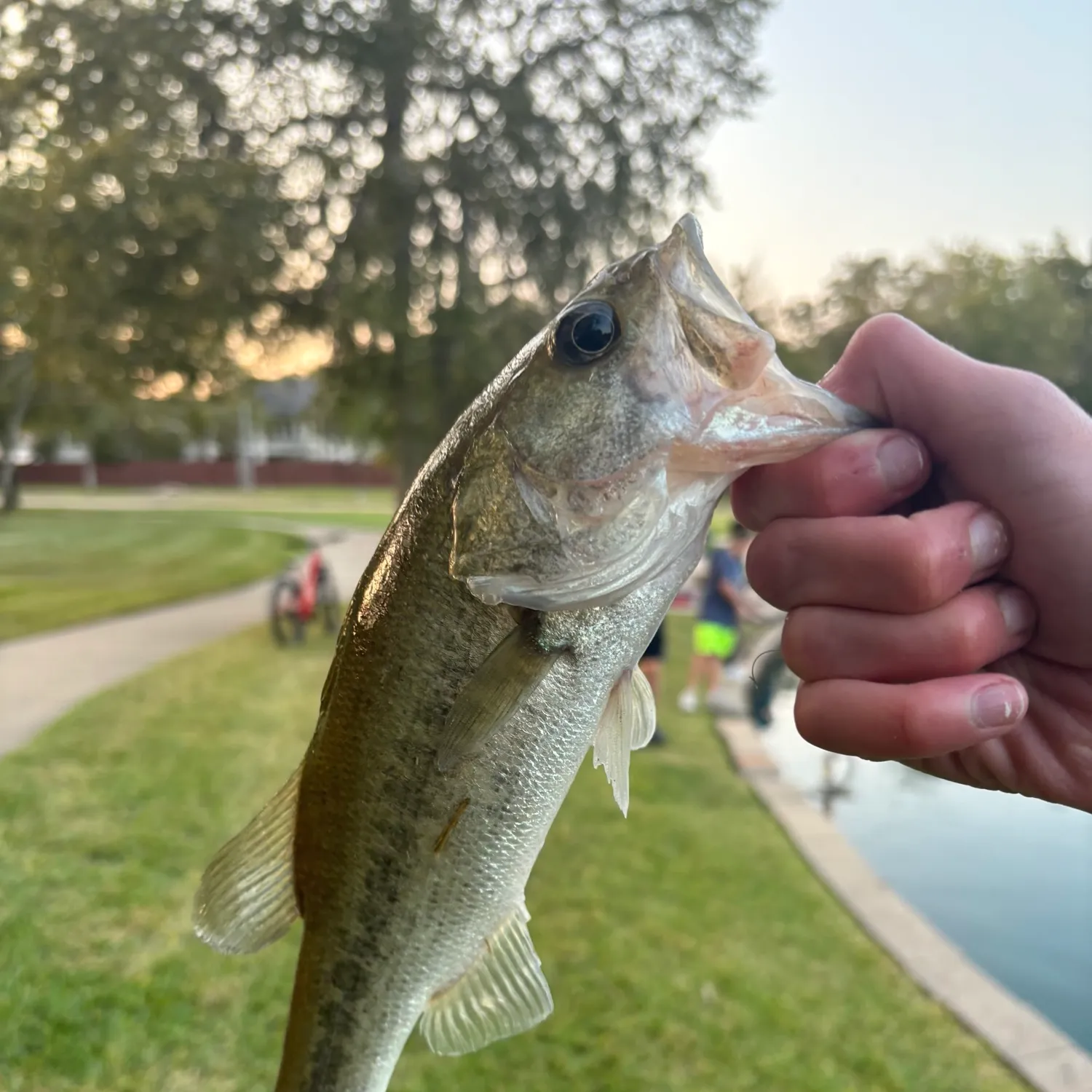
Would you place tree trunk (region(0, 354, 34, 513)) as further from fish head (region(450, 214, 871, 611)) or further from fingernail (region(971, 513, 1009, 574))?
fingernail (region(971, 513, 1009, 574))

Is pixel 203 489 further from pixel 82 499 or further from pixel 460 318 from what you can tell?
pixel 460 318

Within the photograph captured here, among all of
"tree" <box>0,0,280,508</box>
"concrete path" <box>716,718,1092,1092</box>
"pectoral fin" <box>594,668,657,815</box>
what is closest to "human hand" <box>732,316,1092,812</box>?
"pectoral fin" <box>594,668,657,815</box>

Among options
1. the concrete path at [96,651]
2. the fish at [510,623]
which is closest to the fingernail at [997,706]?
the fish at [510,623]

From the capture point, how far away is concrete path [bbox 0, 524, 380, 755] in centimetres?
670

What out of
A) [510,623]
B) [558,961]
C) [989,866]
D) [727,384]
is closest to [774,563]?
[727,384]

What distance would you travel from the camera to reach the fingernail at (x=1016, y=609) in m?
1.37

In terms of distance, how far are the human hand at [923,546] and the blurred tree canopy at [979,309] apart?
2.73 metres

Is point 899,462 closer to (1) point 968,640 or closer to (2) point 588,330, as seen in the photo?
(1) point 968,640

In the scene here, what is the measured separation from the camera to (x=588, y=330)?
1203 mm

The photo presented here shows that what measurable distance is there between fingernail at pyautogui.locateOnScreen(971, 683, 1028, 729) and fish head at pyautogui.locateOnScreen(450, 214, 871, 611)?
43 cm

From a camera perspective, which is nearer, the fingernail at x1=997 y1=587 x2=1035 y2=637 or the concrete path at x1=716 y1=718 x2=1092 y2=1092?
the fingernail at x1=997 y1=587 x2=1035 y2=637

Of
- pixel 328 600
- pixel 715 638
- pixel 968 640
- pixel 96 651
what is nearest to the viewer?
pixel 968 640

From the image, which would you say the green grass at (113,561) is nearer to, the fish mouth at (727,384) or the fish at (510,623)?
the fish at (510,623)

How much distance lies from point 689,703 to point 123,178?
22.2 ft
